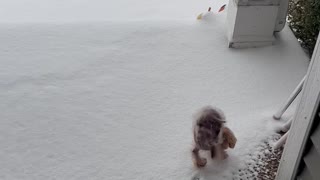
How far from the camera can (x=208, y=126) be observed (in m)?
1.77

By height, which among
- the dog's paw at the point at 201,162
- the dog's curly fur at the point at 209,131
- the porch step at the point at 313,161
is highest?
the porch step at the point at 313,161

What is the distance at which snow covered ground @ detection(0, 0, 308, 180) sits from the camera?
1974 millimetres

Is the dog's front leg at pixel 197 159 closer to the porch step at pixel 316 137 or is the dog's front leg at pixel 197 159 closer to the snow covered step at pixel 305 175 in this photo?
the snow covered step at pixel 305 175

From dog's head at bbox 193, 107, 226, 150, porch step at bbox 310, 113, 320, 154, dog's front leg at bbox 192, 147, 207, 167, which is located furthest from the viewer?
dog's front leg at bbox 192, 147, 207, 167

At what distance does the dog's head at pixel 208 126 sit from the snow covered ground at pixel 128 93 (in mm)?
189

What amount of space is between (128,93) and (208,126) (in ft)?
2.28

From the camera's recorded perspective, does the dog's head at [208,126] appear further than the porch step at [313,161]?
Yes

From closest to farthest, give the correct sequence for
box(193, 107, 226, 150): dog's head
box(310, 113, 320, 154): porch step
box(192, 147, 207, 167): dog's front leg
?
1. box(310, 113, 320, 154): porch step
2. box(193, 107, 226, 150): dog's head
3. box(192, 147, 207, 167): dog's front leg

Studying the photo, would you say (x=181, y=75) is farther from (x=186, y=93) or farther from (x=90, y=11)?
(x=90, y=11)

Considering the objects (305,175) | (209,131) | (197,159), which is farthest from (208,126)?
(305,175)

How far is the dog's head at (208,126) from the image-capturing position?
69.6 inches

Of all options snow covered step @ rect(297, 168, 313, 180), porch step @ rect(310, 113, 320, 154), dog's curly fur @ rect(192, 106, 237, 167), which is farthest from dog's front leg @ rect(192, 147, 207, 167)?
porch step @ rect(310, 113, 320, 154)

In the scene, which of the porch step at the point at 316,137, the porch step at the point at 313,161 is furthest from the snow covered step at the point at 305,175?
the porch step at the point at 316,137

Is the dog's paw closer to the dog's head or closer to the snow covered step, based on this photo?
the dog's head
